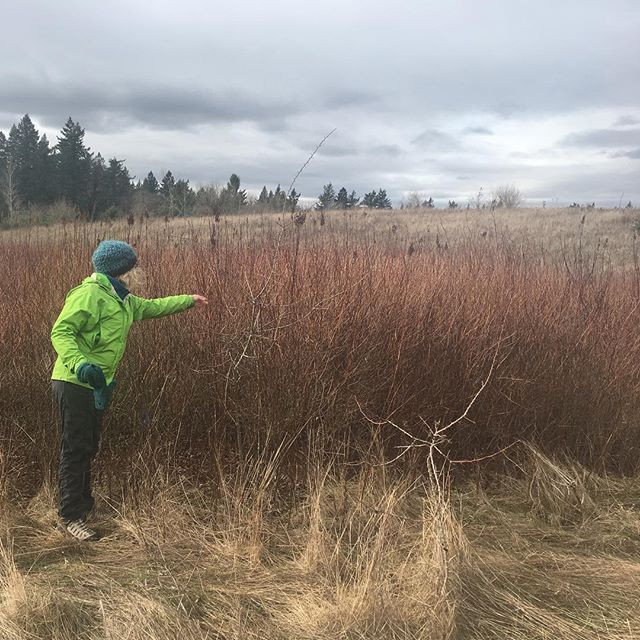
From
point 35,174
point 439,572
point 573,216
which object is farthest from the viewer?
point 35,174

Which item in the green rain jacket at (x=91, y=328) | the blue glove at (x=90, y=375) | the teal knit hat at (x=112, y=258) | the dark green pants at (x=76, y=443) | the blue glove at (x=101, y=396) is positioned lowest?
the dark green pants at (x=76, y=443)

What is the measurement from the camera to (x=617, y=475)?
14.0 ft

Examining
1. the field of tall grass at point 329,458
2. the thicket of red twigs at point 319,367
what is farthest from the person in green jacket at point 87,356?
the thicket of red twigs at point 319,367

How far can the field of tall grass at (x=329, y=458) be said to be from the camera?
2307mm

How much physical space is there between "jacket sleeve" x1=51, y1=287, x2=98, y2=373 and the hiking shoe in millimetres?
968

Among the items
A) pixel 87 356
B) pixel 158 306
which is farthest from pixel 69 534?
pixel 158 306

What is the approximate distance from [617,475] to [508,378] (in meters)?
1.34

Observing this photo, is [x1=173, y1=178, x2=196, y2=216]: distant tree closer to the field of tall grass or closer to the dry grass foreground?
the field of tall grass

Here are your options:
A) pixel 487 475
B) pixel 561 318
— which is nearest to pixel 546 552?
pixel 487 475

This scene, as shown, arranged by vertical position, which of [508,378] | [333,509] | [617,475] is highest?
[508,378]

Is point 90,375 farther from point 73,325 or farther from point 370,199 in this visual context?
point 370,199

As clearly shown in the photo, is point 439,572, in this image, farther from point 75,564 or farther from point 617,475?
point 617,475

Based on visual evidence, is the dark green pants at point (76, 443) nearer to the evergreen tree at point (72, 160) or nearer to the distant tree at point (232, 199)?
the distant tree at point (232, 199)

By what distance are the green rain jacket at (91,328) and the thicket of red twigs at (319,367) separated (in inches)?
30.7
